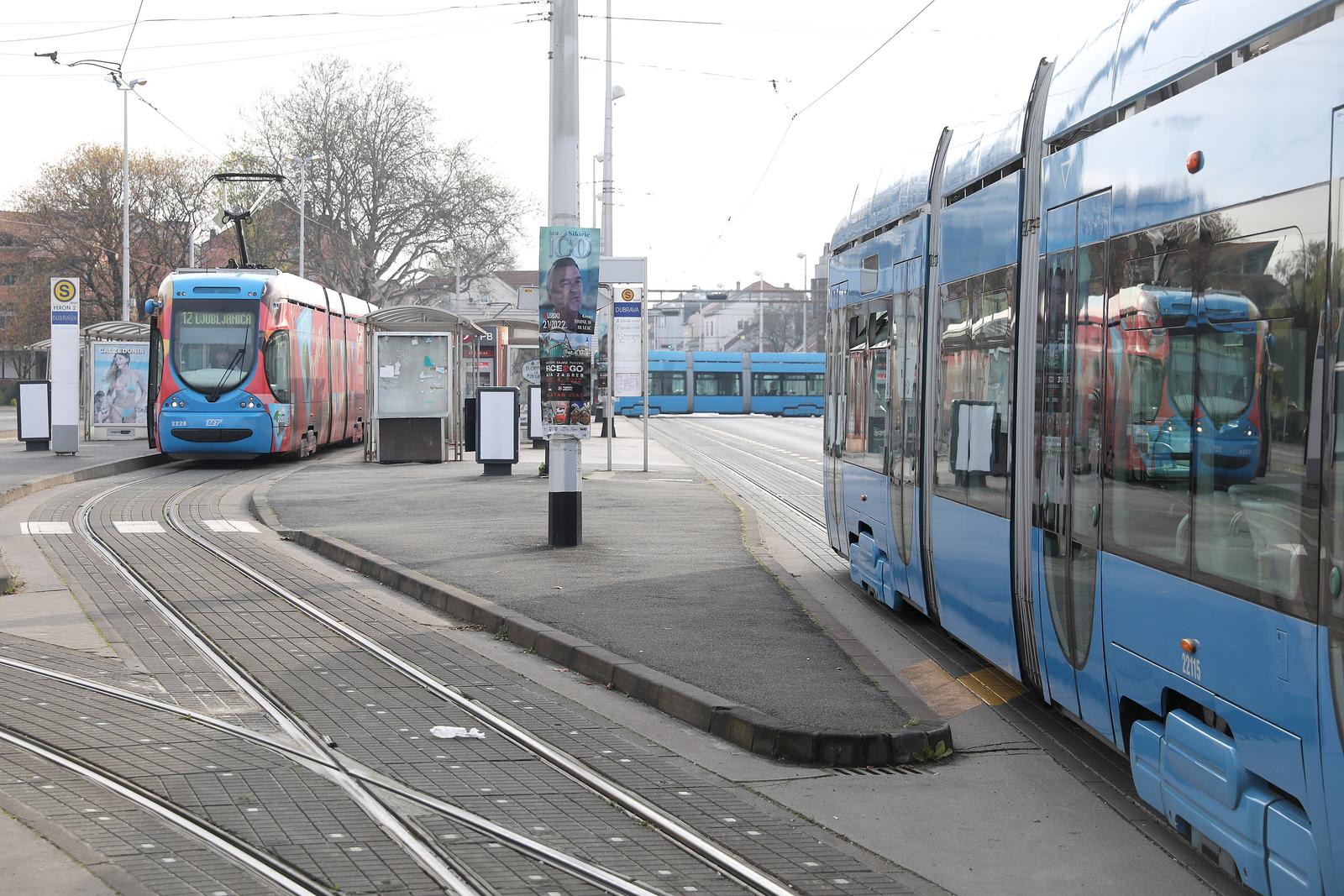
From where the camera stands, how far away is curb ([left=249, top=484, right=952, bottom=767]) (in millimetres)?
6805

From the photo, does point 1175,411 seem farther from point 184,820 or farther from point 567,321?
point 567,321

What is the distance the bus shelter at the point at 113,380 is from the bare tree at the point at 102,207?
29.0 meters

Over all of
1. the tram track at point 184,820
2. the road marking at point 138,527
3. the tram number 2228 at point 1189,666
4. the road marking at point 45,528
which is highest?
the tram number 2228 at point 1189,666

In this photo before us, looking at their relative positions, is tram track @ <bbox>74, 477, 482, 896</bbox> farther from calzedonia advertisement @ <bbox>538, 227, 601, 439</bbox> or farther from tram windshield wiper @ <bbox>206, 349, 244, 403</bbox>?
tram windshield wiper @ <bbox>206, 349, 244, 403</bbox>

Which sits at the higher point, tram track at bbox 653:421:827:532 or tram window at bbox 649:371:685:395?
tram window at bbox 649:371:685:395

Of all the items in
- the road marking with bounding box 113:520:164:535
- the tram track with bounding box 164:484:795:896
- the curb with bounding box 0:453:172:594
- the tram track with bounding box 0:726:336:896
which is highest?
the curb with bounding box 0:453:172:594

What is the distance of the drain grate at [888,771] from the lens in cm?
666

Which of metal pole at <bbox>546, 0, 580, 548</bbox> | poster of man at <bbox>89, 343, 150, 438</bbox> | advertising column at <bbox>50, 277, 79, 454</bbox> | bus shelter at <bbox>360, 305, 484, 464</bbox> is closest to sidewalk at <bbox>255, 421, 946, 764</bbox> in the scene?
metal pole at <bbox>546, 0, 580, 548</bbox>

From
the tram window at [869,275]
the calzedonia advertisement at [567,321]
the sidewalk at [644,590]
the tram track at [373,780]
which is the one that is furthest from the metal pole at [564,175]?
the tram track at [373,780]

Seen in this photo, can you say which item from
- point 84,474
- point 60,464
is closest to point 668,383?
point 60,464

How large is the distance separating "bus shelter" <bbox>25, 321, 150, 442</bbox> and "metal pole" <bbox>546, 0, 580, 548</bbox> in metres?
23.3

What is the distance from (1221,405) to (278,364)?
79.1 ft

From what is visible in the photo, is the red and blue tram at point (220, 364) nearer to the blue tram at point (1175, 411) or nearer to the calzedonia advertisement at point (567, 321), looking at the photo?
the calzedonia advertisement at point (567, 321)

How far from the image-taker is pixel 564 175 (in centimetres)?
1420
